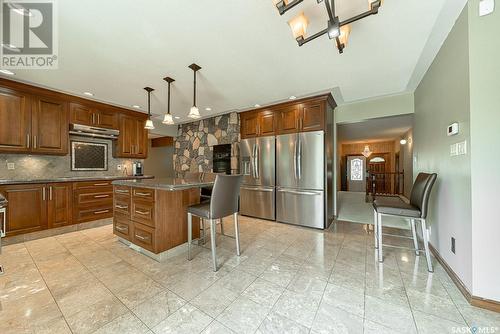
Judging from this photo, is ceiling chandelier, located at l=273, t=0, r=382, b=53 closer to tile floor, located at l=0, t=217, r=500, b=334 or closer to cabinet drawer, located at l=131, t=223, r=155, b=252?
tile floor, located at l=0, t=217, r=500, b=334

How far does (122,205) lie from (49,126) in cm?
221

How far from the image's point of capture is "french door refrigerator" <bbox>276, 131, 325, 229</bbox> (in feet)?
10.9

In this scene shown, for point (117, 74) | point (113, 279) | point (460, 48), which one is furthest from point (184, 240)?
point (460, 48)

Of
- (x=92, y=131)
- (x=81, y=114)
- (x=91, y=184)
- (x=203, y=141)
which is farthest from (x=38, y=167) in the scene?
(x=203, y=141)

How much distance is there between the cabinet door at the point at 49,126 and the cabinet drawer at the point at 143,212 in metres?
2.29

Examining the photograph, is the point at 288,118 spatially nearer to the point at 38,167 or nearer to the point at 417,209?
the point at 417,209

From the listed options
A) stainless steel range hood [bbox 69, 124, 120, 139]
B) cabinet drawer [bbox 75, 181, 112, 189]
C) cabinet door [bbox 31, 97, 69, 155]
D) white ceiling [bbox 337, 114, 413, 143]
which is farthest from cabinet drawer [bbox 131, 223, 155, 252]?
white ceiling [bbox 337, 114, 413, 143]

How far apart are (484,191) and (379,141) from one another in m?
9.04

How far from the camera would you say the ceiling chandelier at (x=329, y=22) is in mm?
1281

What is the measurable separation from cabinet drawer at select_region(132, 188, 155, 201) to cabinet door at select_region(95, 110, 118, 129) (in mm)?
2513

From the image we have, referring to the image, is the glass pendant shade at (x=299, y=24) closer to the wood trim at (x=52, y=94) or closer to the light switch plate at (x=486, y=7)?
the light switch plate at (x=486, y=7)

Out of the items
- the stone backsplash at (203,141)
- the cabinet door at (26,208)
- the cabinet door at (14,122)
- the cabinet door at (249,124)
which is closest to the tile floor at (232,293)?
the cabinet door at (26,208)

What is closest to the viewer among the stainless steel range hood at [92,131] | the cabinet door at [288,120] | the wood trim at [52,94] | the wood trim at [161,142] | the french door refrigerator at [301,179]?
the wood trim at [52,94]

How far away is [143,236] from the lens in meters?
2.28
